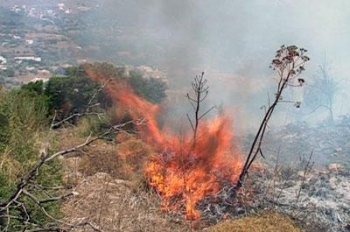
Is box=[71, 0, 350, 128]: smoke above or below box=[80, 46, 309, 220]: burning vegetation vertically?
above

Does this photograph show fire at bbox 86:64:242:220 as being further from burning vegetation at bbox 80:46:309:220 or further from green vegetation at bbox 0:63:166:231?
green vegetation at bbox 0:63:166:231

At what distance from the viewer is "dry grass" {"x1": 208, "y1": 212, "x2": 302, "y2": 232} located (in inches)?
396

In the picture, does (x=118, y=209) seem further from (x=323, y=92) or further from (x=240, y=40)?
(x=240, y=40)

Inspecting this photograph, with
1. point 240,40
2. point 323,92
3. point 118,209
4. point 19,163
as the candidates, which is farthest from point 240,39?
point 19,163

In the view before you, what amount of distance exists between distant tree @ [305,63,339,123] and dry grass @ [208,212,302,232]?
14269mm

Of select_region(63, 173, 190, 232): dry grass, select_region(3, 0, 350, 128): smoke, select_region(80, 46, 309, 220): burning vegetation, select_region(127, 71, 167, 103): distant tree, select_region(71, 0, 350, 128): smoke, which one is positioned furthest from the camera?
select_region(71, 0, 350, 128): smoke

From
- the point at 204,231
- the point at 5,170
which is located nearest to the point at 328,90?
the point at 204,231

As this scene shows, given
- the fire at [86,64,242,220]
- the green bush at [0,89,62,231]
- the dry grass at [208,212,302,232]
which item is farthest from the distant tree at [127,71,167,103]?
the dry grass at [208,212,302,232]

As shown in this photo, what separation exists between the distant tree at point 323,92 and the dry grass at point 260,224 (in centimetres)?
1427

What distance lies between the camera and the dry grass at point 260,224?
10.1 m

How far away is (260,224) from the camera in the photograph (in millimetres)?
10281

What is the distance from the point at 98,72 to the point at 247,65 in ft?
36.2

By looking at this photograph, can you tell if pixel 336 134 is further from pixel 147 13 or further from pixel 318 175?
pixel 147 13

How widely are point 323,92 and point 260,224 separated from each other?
16212 mm
